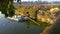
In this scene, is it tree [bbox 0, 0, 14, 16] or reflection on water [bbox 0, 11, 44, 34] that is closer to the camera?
tree [bbox 0, 0, 14, 16]

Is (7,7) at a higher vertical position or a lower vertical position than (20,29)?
higher

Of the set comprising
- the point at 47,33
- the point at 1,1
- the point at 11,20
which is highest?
the point at 1,1

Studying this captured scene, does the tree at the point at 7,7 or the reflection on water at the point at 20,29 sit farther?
the reflection on water at the point at 20,29

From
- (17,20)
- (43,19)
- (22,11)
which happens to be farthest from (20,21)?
(22,11)

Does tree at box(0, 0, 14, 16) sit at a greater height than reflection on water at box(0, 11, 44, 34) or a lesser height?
greater

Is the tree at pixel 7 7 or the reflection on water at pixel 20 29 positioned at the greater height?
the tree at pixel 7 7

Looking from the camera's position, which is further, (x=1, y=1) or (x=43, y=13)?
(x=43, y=13)

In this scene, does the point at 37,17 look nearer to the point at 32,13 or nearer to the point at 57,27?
the point at 32,13

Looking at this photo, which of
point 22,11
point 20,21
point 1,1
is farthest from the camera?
point 22,11

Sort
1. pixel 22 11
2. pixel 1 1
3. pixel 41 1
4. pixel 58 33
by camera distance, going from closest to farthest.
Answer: pixel 58 33 → pixel 1 1 → pixel 22 11 → pixel 41 1

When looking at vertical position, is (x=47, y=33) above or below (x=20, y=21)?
above

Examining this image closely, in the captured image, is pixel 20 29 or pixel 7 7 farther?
pixel 20 29
